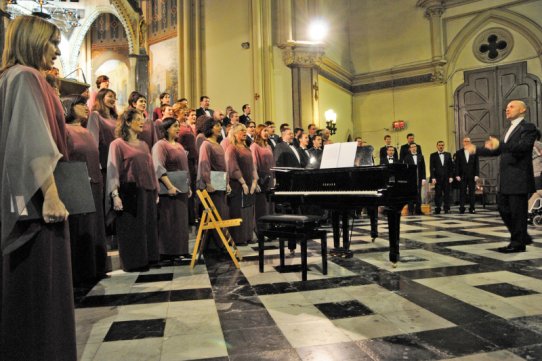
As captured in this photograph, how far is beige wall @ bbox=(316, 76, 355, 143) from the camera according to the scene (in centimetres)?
1195

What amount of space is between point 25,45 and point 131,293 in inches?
84.4

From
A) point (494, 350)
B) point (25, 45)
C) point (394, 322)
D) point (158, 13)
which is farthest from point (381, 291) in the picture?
point (158, 13)

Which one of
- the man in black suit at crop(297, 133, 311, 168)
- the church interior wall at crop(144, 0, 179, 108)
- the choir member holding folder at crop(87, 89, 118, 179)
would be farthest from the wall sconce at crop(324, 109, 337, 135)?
the choir member holding folder at crop(87, 89, 118, 179)

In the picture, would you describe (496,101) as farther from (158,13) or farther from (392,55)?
(158,13)

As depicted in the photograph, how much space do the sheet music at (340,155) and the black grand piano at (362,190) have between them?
0.36 feet

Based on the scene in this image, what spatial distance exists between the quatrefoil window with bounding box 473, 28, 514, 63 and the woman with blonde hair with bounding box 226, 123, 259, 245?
409 inches

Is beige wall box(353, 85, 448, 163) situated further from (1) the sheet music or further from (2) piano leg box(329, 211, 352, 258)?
(1) the sheet music

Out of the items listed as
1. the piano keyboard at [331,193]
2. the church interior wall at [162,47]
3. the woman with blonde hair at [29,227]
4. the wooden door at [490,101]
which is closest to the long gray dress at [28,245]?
the woman with blonde hair at [29,227]

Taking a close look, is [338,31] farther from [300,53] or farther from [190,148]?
[190,148]

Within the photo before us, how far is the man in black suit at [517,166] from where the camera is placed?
459cm

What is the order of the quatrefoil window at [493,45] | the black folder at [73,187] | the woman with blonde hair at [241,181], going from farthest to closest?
the quatrefoil window at [493,45] < the woman with blonde hair at [241,181] < the black folder at [73,187]

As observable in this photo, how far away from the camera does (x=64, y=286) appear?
5.58ft

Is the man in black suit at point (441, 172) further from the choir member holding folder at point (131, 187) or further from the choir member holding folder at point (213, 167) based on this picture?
the choir member holding folder at point (131, 187)

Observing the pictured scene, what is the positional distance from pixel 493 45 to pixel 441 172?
542 centimetres
